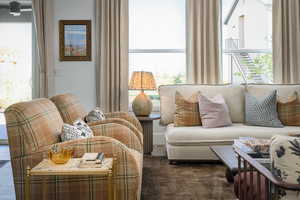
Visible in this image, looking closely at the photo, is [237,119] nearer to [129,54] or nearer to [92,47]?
[129,54]

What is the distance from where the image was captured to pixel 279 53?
183 inches

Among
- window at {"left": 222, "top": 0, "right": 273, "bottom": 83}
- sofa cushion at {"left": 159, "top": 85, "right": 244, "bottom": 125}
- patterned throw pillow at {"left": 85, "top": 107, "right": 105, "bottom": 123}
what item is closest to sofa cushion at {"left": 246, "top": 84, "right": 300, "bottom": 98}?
sofa cushion at {"left": 159, "top": 85, "right": 244, "bottom": 125}

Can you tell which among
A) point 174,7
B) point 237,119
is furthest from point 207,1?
point 237,119

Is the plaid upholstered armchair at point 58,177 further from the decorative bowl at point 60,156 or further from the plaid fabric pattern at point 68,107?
the plaid fabric pattern at point 68,107

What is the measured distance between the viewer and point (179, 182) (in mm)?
2996

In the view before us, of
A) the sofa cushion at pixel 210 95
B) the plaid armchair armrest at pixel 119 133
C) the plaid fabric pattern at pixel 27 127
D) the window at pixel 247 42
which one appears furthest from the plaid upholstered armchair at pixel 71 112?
the window at pixel 247 42

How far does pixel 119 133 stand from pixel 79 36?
2649mm

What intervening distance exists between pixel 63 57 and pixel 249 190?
370 cm

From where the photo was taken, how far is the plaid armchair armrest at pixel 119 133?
2.59 meters

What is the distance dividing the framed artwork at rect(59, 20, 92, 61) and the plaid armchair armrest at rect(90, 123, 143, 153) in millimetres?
2363

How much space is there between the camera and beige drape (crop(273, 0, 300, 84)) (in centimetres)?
461

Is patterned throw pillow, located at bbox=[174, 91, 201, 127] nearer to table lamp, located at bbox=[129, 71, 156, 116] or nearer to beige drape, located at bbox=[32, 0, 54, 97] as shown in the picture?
table lamp, located at bbox=[129, 71, 156, 116]

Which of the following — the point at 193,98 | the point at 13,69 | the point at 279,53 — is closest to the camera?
the point at 193,98

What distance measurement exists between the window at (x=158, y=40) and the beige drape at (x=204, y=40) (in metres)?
0.23
